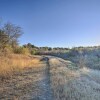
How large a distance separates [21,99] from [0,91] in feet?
5.45

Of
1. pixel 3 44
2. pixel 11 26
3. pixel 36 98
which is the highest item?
pixel 11 26

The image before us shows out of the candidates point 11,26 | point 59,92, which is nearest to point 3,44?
point 11,26

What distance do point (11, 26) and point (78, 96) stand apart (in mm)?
36660

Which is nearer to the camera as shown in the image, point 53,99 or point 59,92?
point 53,99

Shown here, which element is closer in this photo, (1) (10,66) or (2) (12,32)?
(1) (10,66)

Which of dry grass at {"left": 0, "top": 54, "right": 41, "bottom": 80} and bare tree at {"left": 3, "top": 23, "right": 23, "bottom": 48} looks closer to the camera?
dry grass at {"left": 0, "top": 54, "right": 41, "bottom": 80}

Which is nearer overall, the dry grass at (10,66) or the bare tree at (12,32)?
the dry grass at (10,66)

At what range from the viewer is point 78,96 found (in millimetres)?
9086

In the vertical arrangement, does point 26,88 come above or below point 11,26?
below

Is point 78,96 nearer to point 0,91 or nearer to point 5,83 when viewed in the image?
point 0,91

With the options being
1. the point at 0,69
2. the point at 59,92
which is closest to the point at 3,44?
the point at 0,69

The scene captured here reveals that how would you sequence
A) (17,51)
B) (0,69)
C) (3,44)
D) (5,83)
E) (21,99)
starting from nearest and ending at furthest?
(21,99)
(5,83)
(0,69)
(3,44)
(17,51)

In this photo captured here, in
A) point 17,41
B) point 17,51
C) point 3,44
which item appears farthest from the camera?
point 17,51

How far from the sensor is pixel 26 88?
10.7 metres
